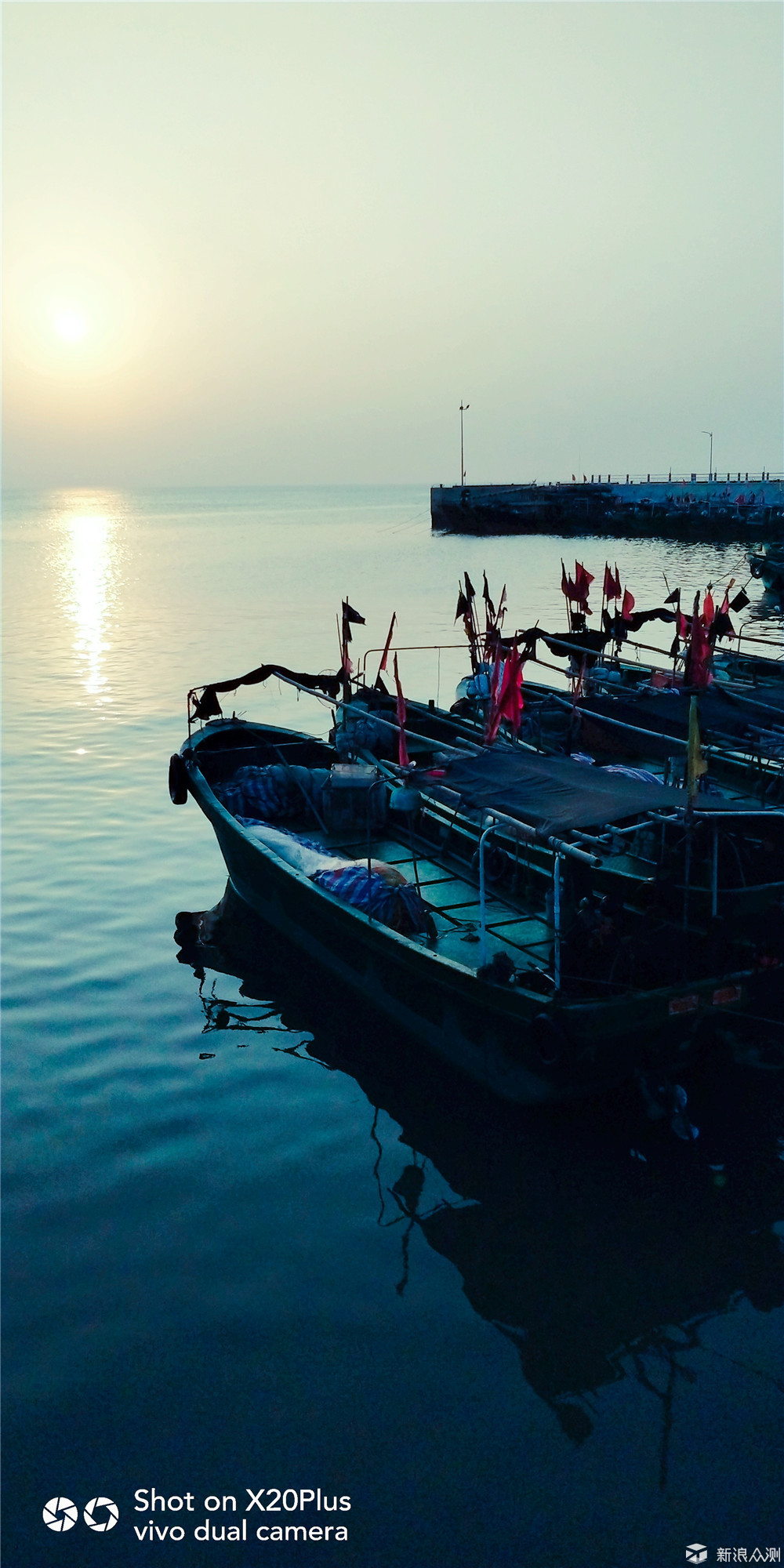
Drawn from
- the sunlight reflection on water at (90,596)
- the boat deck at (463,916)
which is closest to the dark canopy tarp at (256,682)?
the boat deck at (463,916)

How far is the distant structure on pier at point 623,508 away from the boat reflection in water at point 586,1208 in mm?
91322

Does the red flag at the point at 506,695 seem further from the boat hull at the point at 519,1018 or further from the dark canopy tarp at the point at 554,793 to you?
the boat hull at the point at 519,1018

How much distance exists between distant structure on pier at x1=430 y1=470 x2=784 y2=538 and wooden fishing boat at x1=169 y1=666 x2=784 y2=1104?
87.8 meters

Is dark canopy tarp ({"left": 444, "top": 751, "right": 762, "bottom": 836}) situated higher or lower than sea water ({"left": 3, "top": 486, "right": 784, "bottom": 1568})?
higher

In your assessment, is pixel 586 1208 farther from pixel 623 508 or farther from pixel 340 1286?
pixel 623 508

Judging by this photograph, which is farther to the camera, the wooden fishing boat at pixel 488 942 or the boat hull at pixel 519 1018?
the wooden fishing boat at pixel 488 942

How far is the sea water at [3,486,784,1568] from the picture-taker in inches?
280

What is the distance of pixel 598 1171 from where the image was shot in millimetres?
10602

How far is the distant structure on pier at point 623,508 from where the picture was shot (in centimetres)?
9831

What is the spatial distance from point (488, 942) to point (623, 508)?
10666 cm

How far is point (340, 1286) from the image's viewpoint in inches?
359

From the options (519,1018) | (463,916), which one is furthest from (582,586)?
(519,1018)

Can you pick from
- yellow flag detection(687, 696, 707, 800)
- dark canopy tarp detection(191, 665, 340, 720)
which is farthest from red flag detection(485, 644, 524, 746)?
dark canopy tarp detection(191, 665, 340, 720)

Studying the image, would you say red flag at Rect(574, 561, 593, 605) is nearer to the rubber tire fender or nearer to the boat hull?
the rubber tire fender
